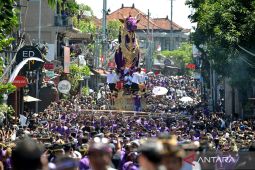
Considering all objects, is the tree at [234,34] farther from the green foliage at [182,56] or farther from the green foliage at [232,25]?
the green foliage at [182,56]

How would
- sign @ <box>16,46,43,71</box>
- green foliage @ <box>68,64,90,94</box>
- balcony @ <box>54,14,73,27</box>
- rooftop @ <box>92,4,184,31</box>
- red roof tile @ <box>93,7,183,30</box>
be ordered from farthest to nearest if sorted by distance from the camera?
red roof tile @ <box>93,7,183,30</box>
rooftop @ <box>92,4,184,31</box>
balcony @ <box>54,14,73,27</box>
green foliage @ <box>68,64,90,94</box>
sign @ <box>16,46,43,71</box>

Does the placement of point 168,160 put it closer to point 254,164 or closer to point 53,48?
point 254,164

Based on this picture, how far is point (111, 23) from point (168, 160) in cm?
11480

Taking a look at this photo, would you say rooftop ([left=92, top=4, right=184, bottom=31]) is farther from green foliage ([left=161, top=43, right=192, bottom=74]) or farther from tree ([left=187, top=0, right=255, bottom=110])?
Answer: tree ([left=187, top=0, right=255, bottom=110])

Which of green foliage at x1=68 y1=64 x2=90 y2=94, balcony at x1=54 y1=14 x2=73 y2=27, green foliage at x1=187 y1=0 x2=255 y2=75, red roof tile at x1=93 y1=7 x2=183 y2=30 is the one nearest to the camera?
green foliage at x1=187 y1=0 x2=255 y2=75

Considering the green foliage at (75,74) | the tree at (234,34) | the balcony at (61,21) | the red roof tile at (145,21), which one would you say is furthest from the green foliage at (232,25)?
the red roof tile at (145,21)

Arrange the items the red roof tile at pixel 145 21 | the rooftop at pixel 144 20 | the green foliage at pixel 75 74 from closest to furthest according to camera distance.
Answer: the green foliage at pixel 75 74 → the rooftop at pixel 144 20 → the red roof tile at pixel 145 21

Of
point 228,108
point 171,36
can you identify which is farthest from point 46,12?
point 171,36

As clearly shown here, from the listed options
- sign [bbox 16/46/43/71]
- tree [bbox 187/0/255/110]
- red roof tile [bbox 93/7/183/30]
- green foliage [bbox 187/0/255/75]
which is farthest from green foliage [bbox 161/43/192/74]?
green foliage [bbox 187/0/255/75]

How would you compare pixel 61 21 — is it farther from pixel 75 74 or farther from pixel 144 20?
pixel 144 20

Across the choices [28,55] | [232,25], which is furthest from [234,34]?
[28,55]

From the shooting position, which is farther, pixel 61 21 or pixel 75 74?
pixel 61 21

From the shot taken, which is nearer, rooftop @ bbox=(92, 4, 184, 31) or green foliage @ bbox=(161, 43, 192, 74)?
green foliage @ bbox=(161, 43, 192, 74)

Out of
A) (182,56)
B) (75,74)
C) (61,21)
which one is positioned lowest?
(75,74)
